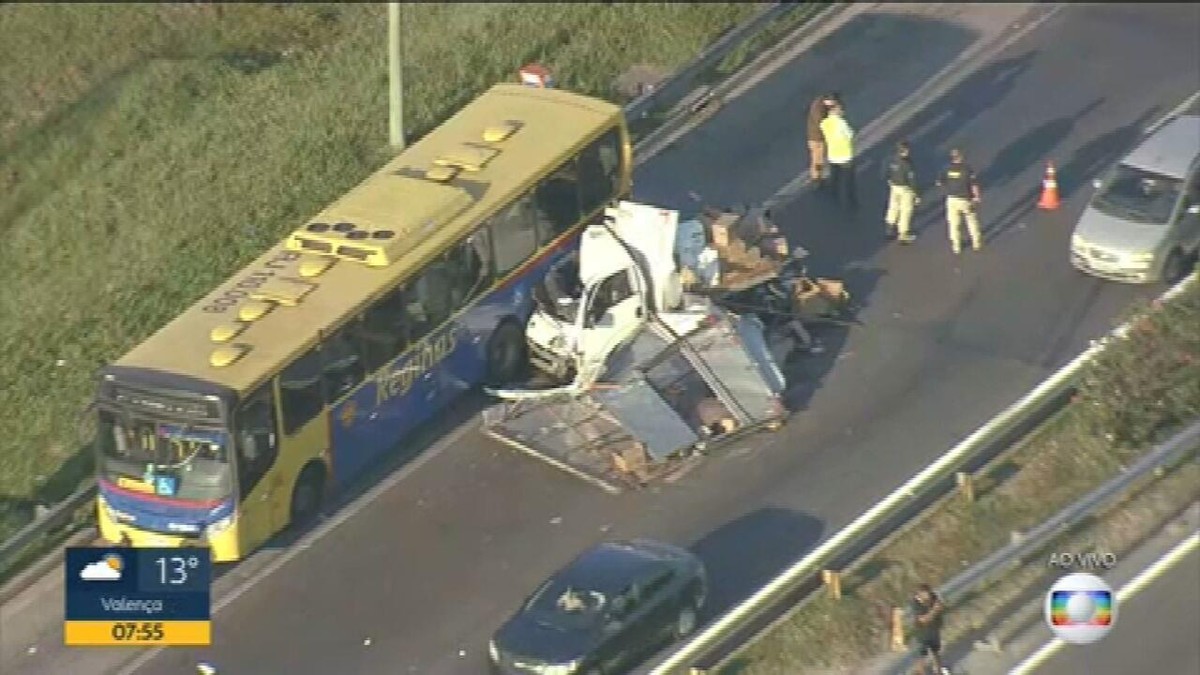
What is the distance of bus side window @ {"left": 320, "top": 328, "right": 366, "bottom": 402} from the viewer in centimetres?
3338

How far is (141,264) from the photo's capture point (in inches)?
1601

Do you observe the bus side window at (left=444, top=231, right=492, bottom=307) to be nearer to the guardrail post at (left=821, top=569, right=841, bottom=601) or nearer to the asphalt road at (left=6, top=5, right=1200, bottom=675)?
the asphalt road at (left=6, top=5, right=1200, bottom=675)

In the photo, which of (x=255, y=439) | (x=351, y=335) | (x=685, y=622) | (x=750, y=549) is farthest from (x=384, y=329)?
(x=685, y=622)

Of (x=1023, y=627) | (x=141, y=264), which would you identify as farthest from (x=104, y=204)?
(x=1023, y=627)

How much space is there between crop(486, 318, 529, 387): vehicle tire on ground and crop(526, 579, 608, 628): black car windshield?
6416 mm

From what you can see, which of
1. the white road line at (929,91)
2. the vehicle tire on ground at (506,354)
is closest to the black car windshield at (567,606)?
the vehicle tire on ground at (506,354)

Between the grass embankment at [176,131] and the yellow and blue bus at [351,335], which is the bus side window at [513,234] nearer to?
the yellow and blue bus at [351,335]

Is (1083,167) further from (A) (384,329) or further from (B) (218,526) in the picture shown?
(B) (218,526)

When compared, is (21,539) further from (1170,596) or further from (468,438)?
(1170,596)

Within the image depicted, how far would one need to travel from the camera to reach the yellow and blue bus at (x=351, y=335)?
32.6 metres

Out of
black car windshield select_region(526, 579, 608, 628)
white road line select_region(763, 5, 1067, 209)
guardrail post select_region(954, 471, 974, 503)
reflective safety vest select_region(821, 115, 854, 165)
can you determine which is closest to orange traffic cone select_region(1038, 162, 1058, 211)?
reflective safety vest select_region(821, 115, 854, 165)

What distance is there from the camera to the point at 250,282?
34.2m

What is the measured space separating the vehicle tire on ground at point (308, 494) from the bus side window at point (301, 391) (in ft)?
2.63

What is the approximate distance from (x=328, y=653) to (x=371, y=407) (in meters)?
3.93
